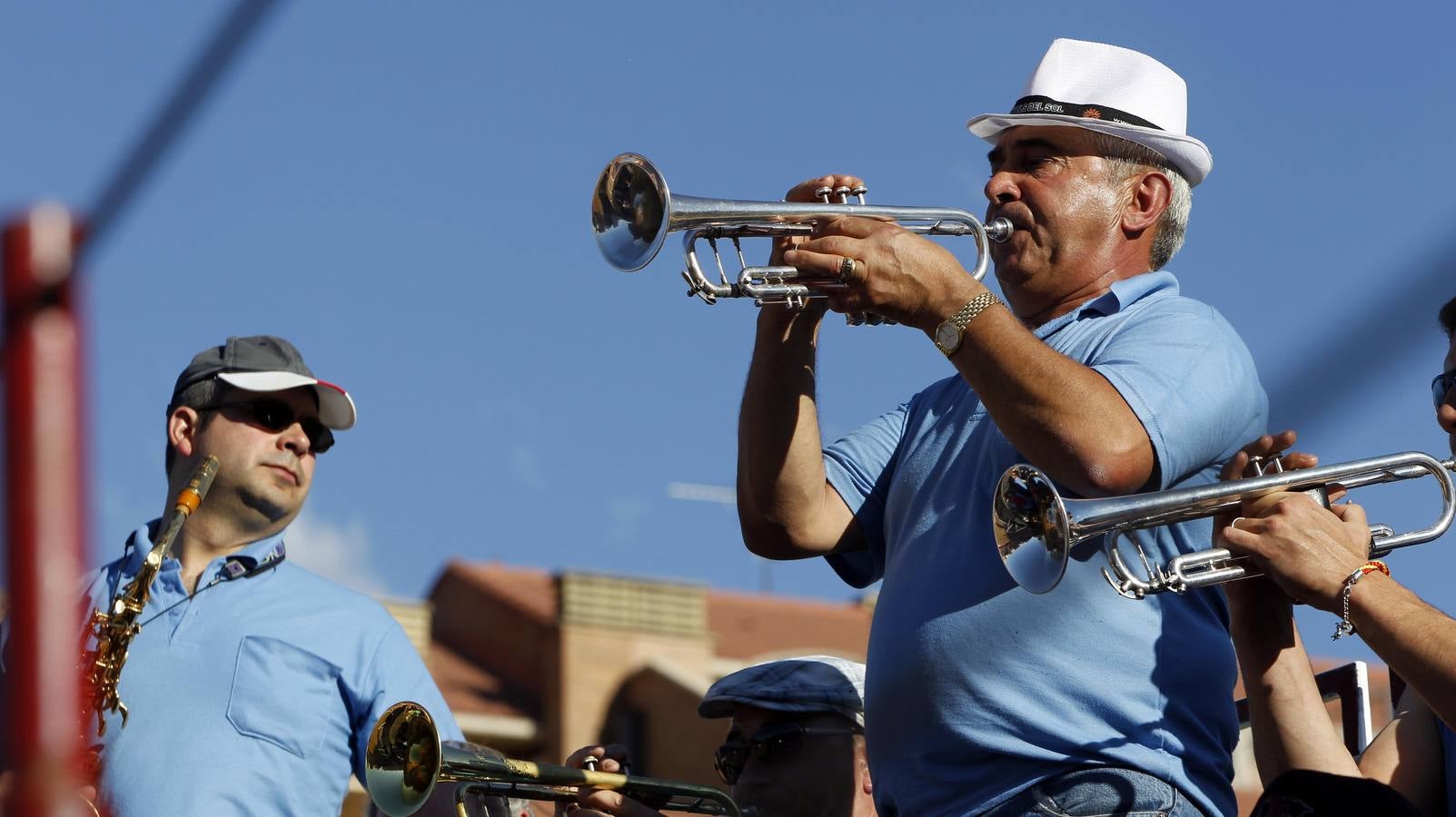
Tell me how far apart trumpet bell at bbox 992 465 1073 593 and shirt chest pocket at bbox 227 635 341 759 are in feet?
7.06

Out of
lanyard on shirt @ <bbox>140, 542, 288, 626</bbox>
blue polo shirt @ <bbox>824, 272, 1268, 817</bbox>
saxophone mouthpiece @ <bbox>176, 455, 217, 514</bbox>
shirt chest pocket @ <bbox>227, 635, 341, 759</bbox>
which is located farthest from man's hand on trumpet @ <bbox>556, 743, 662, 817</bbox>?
saxophone mouthpiece @ <bbox>176, 455, 217, 514</bbox>

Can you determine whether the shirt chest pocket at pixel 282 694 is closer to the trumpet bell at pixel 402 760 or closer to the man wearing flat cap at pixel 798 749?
the trumpet bell at pixel 402 760

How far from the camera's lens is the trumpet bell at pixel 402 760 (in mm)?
4633

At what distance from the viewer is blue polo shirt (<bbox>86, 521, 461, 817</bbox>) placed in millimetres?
4781

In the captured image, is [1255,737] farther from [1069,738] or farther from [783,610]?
[783,610]

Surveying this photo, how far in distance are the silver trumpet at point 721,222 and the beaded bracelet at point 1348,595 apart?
38.8 inches

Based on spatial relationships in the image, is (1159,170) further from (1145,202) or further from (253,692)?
(253,692)

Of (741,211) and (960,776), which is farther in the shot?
(741,211)

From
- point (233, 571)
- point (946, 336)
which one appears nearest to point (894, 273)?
point (946, 336)

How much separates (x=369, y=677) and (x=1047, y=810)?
2.22 metres

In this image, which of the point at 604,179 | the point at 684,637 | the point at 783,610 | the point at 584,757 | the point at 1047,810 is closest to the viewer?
the point at 1047,810

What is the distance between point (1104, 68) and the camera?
4.32 meters

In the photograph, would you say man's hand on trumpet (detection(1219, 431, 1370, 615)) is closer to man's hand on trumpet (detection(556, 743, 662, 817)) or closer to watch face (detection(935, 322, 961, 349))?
watch face (detection(935, 322, 961, 349))

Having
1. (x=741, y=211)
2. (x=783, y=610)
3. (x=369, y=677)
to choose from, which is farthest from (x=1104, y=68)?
(x=783, y=610)
